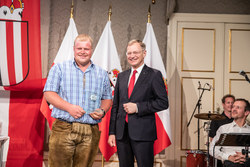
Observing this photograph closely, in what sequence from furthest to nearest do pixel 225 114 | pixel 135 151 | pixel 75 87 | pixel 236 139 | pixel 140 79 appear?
pixel 225 114, pixel 236 139, pixel 140 79, pixel 135 151, pixel 75 87

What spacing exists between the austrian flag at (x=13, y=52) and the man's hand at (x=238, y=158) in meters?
2.81

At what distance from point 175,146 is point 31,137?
2.30m

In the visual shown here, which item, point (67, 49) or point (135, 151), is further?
point (67, 49)

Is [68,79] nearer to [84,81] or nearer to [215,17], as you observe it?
[84,81]

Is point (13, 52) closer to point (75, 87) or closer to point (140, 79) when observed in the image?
point (75, 87)

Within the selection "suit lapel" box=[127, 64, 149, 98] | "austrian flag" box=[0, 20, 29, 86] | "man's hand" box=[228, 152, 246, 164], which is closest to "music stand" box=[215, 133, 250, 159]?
"man's hand" box=[228, 152, 246, 164]

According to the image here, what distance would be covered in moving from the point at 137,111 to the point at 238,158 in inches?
59.7

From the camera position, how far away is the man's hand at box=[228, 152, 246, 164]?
3196 millimetres

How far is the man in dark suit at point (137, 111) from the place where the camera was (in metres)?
2.45

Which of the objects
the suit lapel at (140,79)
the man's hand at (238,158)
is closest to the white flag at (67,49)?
the suit lapel at (140,79)

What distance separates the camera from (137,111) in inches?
96.8

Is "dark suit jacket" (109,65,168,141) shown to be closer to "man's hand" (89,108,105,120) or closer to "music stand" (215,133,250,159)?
"man's hand" (89,108,105,120)

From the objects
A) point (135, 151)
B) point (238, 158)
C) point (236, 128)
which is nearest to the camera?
point (135, 151)

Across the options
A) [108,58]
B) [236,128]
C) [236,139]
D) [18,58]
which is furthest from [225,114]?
[18,58]
